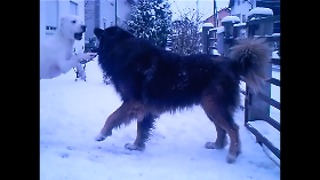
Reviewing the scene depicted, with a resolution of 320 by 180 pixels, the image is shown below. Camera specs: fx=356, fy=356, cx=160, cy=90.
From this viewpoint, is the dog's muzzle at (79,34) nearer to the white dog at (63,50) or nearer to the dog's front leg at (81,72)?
the white dog at (63,50)

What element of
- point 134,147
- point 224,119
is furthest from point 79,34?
point 224,119

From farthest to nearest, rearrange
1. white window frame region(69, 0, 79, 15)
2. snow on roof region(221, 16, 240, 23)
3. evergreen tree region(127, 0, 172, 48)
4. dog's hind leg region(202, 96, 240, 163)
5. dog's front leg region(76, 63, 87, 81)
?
snow on roof region(221, 16, 240, 23) < dog's front leg region(76, 63, 87, 81) < evergreen tree region(127, 0, 172, 48) < dog's hind leg region(202, 96, 240, 163) < white window frame region(69, 0, 79, 15)

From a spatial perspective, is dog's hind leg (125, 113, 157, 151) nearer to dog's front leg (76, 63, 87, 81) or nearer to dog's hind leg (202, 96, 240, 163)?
dog's hind leg (202, 96, 240, 163)

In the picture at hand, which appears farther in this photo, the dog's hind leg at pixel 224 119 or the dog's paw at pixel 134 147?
the dog's paw at pixel 134 147

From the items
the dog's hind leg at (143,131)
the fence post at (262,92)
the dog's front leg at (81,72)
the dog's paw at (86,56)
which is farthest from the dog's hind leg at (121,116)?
the fence post at (262,92)

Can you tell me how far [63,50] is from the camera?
241cm

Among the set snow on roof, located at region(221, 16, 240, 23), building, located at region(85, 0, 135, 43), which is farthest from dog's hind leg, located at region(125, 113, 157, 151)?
snow on roof, located at region(221, 16, 240, 23)

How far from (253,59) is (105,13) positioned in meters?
0.97

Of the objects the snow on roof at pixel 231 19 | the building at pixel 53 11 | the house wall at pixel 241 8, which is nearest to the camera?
the building at pixel 53 11

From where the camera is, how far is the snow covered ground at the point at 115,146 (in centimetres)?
181

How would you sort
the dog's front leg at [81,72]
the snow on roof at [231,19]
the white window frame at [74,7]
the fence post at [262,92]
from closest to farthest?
the white window frame at [74,7]
the fence post at [262,92]
the dog's front leg at [81,72]
the snow on roof at [231,19]

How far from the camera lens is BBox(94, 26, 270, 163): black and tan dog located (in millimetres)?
2182
